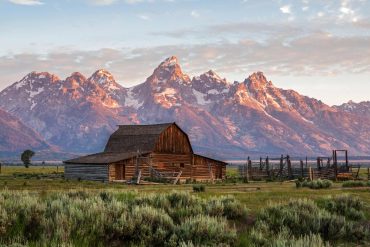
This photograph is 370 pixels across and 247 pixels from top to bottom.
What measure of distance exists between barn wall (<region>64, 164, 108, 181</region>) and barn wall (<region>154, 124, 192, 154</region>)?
728cm

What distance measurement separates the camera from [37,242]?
32.7 feet

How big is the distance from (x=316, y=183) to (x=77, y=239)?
26488mm

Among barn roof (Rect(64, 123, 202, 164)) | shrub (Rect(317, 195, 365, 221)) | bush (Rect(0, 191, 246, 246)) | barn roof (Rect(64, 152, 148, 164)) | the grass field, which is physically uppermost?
barn roof (Rect(64, 123, 202, 164))

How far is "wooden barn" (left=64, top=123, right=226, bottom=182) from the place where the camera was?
55875 millimetres

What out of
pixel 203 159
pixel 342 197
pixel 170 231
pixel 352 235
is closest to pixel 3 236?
pixel 170 231

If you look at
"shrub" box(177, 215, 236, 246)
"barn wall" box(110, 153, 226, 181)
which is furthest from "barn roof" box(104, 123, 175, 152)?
"shrub" box(177, 215, 236, 246)

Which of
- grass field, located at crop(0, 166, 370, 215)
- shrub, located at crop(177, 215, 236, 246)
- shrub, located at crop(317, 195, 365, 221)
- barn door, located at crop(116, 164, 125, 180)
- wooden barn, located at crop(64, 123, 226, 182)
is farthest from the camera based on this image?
wooden barn, located at crop(64, 123, 226, 182)

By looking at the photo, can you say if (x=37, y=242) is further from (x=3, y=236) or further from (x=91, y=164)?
(x=91, y=164)

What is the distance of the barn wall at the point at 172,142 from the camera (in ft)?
200

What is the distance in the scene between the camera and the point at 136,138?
63500 millimetres

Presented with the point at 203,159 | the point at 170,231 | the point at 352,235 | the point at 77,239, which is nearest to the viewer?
the point at 77,239

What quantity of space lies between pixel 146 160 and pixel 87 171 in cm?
652

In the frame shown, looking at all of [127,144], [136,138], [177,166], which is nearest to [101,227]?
[177,166]

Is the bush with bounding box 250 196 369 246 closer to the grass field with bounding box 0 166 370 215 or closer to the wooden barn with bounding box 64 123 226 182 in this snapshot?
the grass field with bounding box 0 166 370 215
